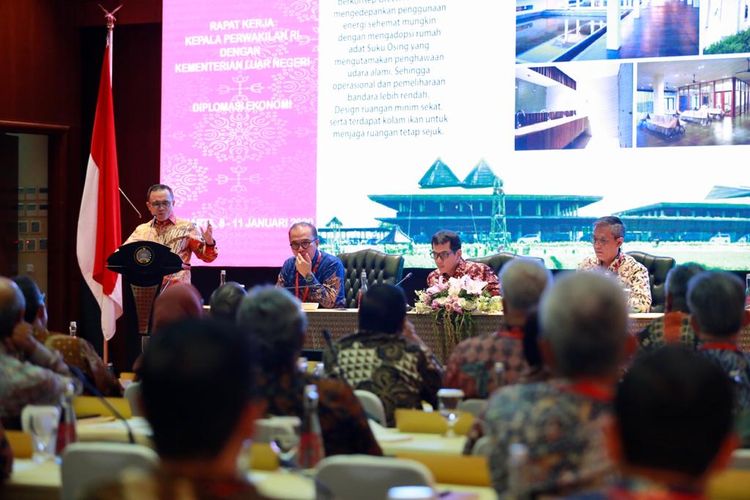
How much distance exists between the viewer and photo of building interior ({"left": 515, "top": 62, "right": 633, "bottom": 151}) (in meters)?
7.86

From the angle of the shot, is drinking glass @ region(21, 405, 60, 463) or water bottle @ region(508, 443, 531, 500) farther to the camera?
drinking glass @ region(21, 405, 60, 463)

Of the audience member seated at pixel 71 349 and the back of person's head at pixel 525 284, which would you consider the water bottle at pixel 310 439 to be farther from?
the audience member seated at pixel 71 349

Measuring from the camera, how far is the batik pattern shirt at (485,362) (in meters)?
3.54

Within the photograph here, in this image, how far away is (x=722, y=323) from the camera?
344 centimetres

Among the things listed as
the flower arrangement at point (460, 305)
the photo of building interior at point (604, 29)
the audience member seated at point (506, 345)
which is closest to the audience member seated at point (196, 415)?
the audience member seated at point (506, 345)

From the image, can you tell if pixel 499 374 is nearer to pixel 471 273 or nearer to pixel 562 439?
pixel 562 439

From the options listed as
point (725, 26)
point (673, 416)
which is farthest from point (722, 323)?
point (725, 26)

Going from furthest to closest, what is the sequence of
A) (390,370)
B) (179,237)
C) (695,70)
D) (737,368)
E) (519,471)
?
→ (695,70) → (179,237) → (390,370) → (737,368) → (519,471)

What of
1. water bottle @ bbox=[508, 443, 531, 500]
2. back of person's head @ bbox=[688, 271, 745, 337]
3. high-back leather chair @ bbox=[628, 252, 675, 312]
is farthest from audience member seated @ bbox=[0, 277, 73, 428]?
high-back leather chair @ bbox=[628, 252, 675, 312]

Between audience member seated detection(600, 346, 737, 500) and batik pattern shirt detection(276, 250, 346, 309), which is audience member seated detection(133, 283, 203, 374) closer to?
audience member seated detection(600, 346, 737, 500)

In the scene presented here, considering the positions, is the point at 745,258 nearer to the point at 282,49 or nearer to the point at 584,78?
the point at 584,78

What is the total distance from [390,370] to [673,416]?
7.72 ft

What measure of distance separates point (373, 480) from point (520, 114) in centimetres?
608

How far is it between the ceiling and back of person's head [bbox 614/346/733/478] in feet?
20.8
